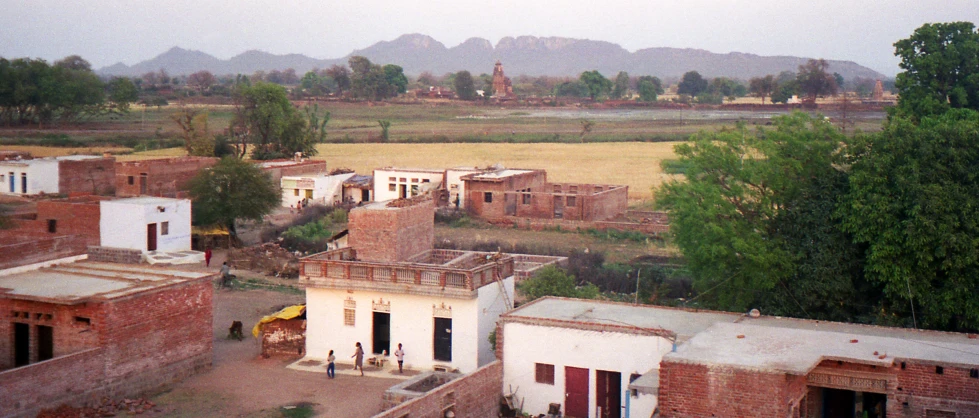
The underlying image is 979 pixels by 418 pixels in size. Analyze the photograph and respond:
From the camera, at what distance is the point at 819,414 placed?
17438 millimetres

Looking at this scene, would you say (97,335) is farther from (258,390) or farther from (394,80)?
(394,80)

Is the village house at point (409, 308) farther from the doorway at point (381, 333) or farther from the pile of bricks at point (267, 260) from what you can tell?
the pile of bricks at point (267, 260)

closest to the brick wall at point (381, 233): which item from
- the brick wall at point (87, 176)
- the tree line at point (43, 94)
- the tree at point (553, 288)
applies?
the tree at point (553, 288)

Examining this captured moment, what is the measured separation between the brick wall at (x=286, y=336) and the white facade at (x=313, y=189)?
31854mm

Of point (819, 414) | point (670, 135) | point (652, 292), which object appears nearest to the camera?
point (819, 414)

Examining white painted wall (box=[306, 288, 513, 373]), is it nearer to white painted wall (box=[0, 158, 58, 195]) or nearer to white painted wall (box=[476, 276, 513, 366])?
white painted wall (box=[476, 276, 513, 366])

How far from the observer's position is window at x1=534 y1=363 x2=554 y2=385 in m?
20.8

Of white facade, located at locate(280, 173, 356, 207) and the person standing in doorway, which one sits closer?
the person standing in doorway

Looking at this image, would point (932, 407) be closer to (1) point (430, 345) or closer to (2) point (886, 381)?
(2) point (886, 381)

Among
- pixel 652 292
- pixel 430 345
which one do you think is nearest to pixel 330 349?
pixel 430 345

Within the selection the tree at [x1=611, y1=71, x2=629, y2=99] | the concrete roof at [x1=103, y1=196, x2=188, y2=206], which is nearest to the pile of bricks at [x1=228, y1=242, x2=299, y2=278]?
the concrete roof at [x1=103, y1=196, x2=188, y2=206]

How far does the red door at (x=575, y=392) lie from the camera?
2059cm

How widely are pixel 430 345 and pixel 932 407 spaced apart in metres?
11.7

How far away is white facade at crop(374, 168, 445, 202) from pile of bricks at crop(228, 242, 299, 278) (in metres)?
14.6
